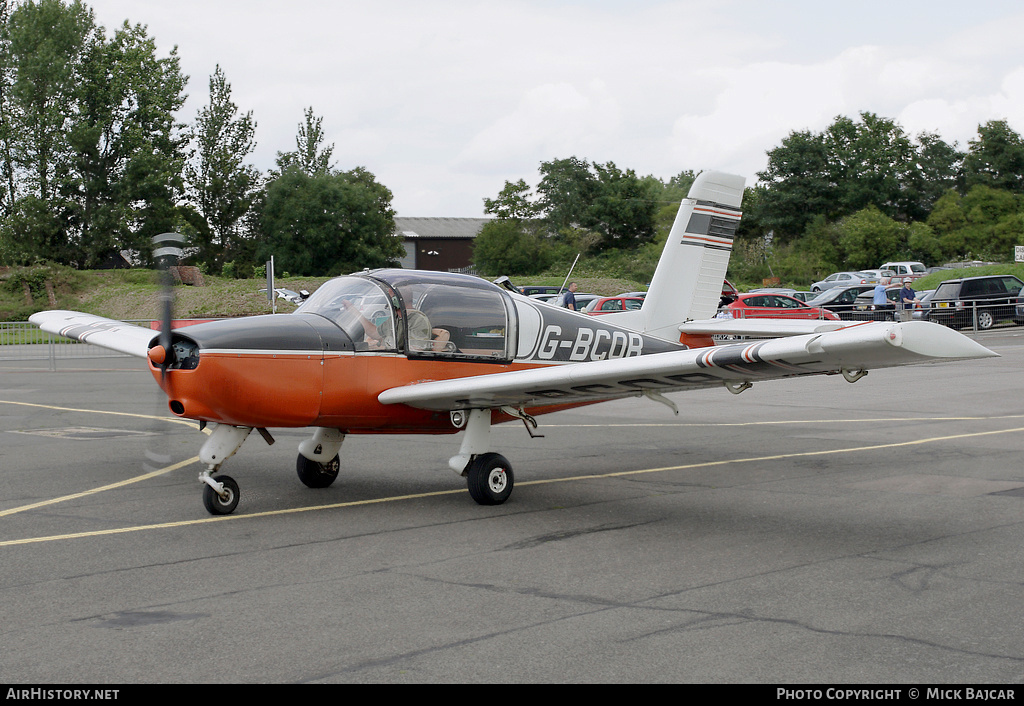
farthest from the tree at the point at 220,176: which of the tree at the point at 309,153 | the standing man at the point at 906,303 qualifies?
the standing man at the point at 906,303

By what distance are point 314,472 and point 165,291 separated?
2165 mm

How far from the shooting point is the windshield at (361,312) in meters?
7.66

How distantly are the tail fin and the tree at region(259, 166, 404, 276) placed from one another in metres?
43.2

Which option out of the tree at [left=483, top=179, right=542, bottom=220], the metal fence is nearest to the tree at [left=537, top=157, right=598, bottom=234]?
the tree at [left=483, top=179, right=542, bottom=220]

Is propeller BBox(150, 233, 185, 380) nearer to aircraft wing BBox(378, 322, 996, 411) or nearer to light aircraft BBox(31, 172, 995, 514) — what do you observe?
light aircraft BBox(31, 172, 995, 514)

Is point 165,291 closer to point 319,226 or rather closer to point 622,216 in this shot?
point 319,226

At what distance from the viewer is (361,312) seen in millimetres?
7750

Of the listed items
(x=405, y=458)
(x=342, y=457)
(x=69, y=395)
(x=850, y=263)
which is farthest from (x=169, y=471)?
(x=850, y=263)

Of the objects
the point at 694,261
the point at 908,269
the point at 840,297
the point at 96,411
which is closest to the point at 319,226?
the point at 840,297

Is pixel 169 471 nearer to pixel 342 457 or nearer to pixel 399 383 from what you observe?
pixel 342 457

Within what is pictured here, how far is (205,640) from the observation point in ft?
14.1

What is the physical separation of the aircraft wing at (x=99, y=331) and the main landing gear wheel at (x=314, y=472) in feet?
6.64

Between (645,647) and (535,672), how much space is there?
0.59 meters

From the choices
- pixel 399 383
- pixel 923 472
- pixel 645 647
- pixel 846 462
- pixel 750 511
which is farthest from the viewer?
pixel 846 462
